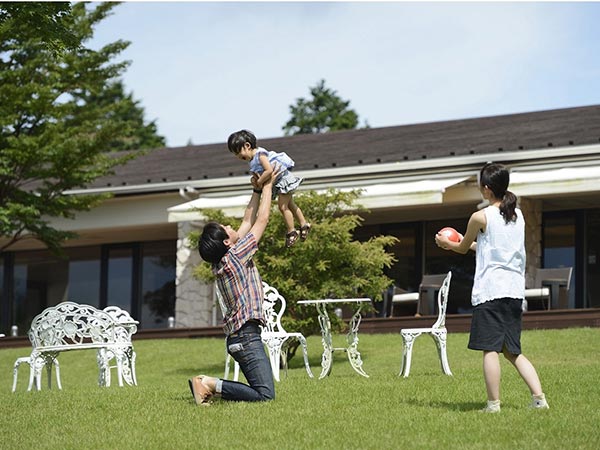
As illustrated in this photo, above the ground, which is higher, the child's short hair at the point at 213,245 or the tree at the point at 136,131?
the tree at the point at 136,131

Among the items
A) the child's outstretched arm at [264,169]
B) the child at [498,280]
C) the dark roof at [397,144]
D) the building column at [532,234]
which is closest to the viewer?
the child at [498,280]

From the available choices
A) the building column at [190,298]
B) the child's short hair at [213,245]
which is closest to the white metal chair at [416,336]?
the child's short hair at [213,245]

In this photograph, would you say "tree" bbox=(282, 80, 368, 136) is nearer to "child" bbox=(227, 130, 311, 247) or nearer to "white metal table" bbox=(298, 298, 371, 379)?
"white metal table" bbox=(298, 298, 371, 379)

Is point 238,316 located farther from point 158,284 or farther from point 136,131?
point 136,131

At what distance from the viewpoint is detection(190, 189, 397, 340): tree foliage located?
1477 cm

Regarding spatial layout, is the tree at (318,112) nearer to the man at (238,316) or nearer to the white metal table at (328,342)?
the white metal table at (328,342)

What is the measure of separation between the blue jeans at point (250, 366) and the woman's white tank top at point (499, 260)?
1.82m

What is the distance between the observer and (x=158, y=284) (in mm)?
23125

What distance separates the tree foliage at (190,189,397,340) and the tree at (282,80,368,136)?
30.1 metres

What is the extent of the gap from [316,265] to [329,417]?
7.49m

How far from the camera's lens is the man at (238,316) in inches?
318

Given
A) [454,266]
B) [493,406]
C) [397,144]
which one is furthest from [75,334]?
[397,144]

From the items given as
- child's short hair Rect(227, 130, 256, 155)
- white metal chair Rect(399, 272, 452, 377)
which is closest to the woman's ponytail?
child's short hair Rect(227, 130, 256, 155)

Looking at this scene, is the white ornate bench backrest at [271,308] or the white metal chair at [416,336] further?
the white ornate bench backrest at [271,308]
